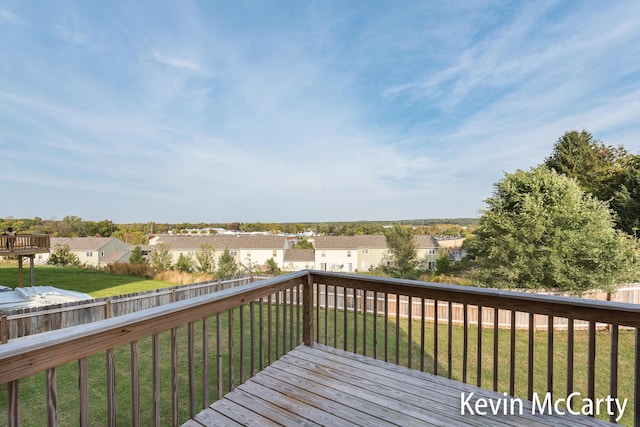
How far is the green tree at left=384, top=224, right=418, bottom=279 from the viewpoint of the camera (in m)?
17.4

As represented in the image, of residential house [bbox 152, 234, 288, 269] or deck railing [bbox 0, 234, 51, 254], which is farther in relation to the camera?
residential house [bbox 152, 234, 288, 269]

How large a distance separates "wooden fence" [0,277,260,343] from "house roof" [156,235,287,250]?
20.7 m

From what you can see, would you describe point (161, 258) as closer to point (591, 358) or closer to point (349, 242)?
point (349, 242)

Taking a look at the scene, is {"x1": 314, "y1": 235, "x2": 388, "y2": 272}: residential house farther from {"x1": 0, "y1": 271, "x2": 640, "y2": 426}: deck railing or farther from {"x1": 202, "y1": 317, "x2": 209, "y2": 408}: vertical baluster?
{"x1": 202, "y1": 317, "x2": 209, "y2": 408}: vertical baluster

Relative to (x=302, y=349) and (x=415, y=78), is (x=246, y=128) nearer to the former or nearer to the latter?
(x=415, y=78)

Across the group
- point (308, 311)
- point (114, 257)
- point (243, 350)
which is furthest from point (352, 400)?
point (114, 257)

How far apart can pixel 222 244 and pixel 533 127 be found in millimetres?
26243

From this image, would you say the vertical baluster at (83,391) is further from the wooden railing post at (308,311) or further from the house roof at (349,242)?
the house roof at (349,242)

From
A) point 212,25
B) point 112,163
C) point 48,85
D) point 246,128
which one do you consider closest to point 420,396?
point 212,25

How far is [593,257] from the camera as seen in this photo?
25.4 feet

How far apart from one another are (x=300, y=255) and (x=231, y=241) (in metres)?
7.34

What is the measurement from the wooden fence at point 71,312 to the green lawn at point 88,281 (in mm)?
3802

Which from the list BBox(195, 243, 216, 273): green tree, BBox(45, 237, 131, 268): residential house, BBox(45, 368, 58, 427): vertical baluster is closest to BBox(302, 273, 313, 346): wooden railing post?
BBox(45, 368, 58, 427): vertical baluster

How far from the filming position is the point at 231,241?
2920 cm
